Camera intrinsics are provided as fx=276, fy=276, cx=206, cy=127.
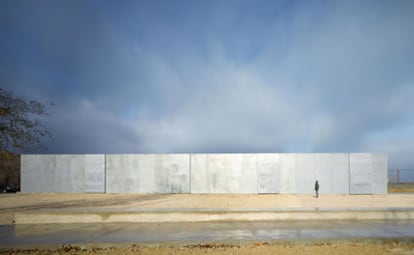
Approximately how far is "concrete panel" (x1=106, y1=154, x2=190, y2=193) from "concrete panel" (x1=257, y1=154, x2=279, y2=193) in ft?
17.5

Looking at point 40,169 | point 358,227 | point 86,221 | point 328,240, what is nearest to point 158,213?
point 86,221

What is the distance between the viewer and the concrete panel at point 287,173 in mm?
20078

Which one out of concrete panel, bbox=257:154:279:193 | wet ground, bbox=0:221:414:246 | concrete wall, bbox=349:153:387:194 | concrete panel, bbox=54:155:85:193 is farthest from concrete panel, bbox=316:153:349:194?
concrete panel, bbox=54:155:85:193

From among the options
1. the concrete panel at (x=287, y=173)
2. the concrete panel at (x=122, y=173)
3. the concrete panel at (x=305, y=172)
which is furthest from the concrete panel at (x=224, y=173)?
the concrete panel at (x=122, y=173)

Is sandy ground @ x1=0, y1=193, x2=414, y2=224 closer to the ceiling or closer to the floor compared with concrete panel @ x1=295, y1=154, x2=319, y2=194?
closer to the floor

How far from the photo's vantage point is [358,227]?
776cm

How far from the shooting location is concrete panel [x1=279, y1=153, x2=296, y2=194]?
20078 millimetres

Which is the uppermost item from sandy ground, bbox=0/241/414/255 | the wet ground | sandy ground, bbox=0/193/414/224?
sandy ground, bbox=0/241/414/255

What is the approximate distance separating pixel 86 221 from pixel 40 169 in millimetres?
15751

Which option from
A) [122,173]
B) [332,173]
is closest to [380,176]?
[332,173]

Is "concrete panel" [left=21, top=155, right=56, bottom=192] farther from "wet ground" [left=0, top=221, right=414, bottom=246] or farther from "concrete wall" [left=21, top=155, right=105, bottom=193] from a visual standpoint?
"wet ground" [left=0, top=221, right=414, bottom=246]

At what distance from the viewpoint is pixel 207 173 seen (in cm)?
2053

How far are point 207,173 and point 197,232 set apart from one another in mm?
13285

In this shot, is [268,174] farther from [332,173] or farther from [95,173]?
[95,173]
